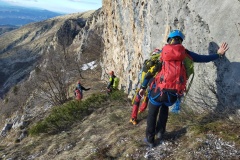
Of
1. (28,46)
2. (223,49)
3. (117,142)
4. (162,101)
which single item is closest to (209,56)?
(223,49)

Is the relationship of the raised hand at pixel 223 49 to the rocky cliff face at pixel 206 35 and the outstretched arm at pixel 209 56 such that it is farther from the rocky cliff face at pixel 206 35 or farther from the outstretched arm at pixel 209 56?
the rocky cliff face at pixel 206 35

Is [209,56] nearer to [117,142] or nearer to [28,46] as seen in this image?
[117,142]

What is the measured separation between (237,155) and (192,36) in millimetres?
3702

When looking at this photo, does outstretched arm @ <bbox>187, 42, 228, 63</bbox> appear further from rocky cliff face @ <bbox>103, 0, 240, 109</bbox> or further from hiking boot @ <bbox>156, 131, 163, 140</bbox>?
hiking boot @ <bbox>156, 131, 163, 140</bbox>

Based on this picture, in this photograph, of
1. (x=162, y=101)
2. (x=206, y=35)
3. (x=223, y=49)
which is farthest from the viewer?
(x=206, y=35)

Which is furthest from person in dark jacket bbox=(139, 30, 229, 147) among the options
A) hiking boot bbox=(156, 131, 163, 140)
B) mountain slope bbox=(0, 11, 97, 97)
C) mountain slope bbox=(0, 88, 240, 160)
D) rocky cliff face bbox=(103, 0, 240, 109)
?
mountain slope bbox=(0, 11, 97, 97)

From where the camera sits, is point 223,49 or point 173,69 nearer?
point 173,69

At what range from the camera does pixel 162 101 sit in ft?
21.5

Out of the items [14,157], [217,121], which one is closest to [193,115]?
[217,121]

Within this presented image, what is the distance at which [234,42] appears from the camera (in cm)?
693

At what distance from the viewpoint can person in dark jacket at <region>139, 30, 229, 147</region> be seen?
6.53 meters

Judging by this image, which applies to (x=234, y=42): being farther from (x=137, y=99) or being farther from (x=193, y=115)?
(x=137, y=99)

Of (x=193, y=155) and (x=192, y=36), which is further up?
(x=192, y=36)

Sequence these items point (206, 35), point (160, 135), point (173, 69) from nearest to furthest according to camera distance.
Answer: point (173, 69), point (160, 135), point (206, 35)
